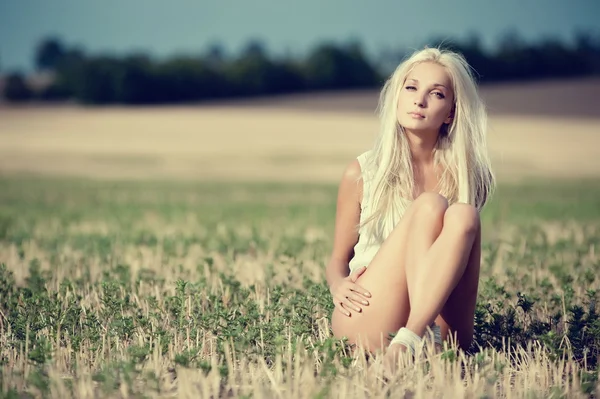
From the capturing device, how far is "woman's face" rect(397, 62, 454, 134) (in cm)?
491

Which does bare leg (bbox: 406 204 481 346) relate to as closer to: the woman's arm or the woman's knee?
the woman's knee

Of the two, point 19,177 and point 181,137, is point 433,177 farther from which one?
point 181,137

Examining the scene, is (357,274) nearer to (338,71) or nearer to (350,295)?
(350,295)

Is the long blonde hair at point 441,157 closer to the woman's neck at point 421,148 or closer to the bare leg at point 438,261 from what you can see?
the woman's neck at point 421,148

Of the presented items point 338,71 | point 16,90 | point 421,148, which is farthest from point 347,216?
point 338,71

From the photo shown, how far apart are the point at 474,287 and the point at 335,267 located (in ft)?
2.74

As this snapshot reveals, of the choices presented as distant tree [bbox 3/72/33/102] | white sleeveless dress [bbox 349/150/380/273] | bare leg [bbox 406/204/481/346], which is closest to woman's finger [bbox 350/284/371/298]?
bare leg [bbox 406/204/481/346]

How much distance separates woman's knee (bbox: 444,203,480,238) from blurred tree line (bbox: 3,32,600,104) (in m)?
46.6

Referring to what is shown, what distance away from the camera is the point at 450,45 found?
19.1 feet

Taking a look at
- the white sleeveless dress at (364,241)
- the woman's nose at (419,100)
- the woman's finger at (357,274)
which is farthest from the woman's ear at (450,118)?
the woman's finger at (357,274)

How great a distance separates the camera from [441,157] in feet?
16.6

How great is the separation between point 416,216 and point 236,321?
1.45 metres

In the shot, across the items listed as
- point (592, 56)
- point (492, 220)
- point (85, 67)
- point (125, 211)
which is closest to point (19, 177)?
point (125, 211)

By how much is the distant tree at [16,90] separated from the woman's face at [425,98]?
54.7 m
